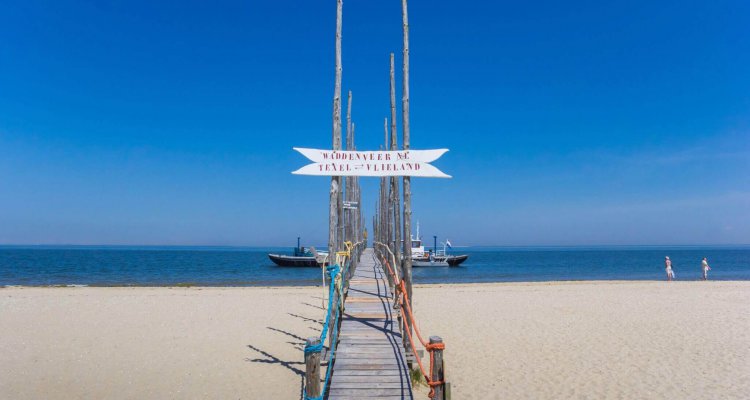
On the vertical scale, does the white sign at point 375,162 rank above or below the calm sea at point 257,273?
above

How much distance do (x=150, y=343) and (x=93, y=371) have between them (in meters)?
2.35

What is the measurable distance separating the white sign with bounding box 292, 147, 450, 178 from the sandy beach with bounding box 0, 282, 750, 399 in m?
4.34

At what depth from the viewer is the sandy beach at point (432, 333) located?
841 cm

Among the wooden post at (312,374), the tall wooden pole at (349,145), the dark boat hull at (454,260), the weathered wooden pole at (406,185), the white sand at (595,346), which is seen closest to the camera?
the wooden post at (312,374)

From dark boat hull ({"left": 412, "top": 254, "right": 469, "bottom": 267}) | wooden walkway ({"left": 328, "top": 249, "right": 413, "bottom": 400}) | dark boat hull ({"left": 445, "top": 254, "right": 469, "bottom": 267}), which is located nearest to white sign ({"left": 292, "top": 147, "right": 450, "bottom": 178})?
wooden walkway ({"left": 328, "top": 249, "right": 413, "bottom": 400})

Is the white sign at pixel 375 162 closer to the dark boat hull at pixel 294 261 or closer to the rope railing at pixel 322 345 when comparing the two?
the rope railing at pixel 322 345

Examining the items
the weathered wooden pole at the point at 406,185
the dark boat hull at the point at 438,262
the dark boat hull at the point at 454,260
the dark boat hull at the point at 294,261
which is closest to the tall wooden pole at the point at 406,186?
the weathered wooden pole at the point at 406,185

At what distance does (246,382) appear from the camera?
8797 mm

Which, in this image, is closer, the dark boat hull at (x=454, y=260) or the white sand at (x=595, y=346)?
the white sand at (x=595, y=346)

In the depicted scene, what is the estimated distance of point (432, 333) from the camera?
1296 centimetres

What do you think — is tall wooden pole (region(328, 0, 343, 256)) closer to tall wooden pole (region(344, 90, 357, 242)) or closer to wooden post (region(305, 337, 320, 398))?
wooden post (region(305, 337, 320, 398))

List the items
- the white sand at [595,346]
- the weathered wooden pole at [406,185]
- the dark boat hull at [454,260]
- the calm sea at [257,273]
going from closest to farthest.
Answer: the weathered wooden pole at [406,185], the white sand at [595,346], the calm sea at [257,273], the dark boat hull at [454,260]

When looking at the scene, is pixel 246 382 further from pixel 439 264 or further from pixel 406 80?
pixel 439 264

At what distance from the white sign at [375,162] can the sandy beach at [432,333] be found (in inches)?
171
